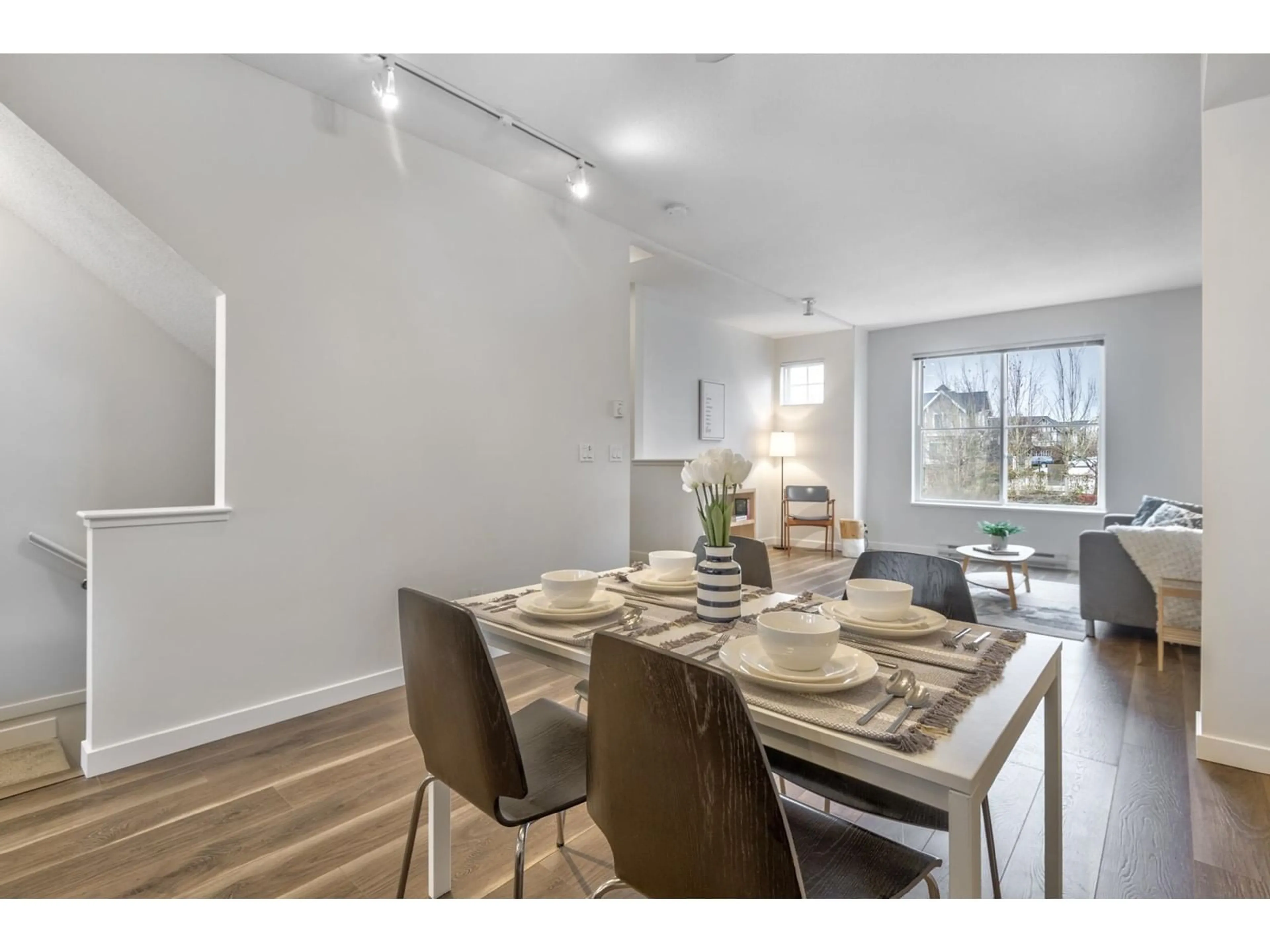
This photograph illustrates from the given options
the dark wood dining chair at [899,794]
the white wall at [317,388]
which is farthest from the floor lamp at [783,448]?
the dark wood dining chair at [899,794]

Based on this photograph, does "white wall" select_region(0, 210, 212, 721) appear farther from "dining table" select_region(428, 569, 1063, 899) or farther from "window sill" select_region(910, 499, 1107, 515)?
"window sill" select_region(910, 499, 1107, 515)

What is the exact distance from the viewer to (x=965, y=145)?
9.21 ft

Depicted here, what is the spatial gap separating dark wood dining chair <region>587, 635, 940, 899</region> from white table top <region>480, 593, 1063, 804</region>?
0.10 m

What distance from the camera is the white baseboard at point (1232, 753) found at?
81.5 inches

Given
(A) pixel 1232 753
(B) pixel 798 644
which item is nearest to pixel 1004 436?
(A) pixel 1232 753

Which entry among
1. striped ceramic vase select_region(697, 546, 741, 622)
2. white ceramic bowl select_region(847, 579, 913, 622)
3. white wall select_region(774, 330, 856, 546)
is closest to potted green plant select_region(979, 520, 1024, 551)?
white wall select_region(774, 330, 856, 546)

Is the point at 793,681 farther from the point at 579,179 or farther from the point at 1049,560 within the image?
the point at 1049,560

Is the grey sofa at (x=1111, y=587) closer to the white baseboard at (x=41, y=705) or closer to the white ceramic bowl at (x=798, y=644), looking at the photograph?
the white ceramic bowl at (x=798, y=644)

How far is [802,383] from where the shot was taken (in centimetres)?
729

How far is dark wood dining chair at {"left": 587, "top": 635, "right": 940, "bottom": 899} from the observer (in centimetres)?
70

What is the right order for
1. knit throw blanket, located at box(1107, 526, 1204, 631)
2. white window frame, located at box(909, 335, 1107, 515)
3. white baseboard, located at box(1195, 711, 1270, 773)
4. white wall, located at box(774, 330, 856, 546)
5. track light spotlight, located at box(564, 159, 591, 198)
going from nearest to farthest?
white baseboard, located at box(1195, 711, 1270, 773) → track light spotlight, located at box(564, 159, 591, 198) → knit throw blanket, located at box(1107, 526, 1204, 631) → white window frame, located at box(909, 335, 1107, 515) → white wall, located at box(774, 330, 856, 546)

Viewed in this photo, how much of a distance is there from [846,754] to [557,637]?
607 millimetres

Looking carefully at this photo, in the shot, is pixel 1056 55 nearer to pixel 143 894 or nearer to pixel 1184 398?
pixel 143 894

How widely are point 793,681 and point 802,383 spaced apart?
677 centimetres
